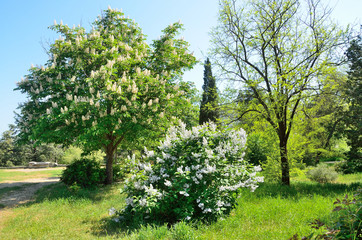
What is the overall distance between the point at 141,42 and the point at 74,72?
3.99m

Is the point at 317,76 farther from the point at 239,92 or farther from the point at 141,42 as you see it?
the point at 141,42

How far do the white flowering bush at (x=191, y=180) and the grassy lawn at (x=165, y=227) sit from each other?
408 mm

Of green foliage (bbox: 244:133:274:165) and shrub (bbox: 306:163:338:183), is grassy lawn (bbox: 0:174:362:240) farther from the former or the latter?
green foliage (bbox: 244:133:274:165)

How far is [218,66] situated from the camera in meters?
11.0

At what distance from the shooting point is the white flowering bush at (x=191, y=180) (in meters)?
5.32

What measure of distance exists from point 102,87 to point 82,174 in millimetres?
4407

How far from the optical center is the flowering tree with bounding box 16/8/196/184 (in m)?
9.58

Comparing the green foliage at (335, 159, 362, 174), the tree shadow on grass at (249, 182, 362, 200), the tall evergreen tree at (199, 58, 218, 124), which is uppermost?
the tall evergreen tree at (199, 58, 218, 124)

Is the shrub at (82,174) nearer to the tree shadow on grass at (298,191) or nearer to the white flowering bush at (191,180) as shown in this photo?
the white flowering bush at (191,180)

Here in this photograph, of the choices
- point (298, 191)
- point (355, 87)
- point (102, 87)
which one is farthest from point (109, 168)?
point (355, 87)

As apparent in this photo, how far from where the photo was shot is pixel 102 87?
10.0 m

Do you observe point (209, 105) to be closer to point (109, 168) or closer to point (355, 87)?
point (109, 168)

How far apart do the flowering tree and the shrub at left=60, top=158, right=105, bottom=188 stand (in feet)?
3.22

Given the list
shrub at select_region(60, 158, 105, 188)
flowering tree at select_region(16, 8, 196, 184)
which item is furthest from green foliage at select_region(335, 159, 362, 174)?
shrub at select_region(60, 158, 105, 188)
